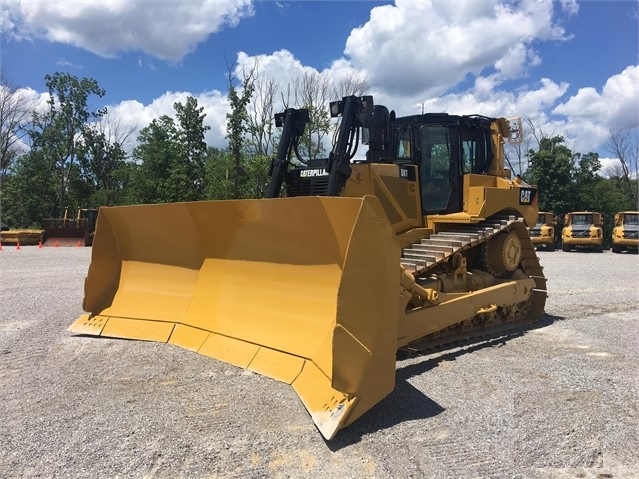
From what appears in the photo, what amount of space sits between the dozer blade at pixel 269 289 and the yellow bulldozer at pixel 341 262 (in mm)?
14

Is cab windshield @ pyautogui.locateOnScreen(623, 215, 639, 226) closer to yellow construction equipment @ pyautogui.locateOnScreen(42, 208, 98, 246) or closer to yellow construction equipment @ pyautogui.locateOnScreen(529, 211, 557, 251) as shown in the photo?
yellow construction equipment @ pyautogui.locateOnScreen(529, 211, 557, 251)

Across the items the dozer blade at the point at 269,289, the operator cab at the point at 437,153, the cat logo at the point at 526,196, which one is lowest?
the dozer blade at the point at 269,289

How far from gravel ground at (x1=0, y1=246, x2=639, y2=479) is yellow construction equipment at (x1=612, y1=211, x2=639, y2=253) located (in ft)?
70.7

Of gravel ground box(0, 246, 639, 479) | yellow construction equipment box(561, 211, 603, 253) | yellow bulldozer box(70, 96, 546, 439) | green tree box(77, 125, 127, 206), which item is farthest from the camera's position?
green tree box(77, 125, 127, 206)

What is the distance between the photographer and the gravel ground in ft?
9.67

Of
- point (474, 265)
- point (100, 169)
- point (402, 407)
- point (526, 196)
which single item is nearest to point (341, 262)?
point (402, 407)

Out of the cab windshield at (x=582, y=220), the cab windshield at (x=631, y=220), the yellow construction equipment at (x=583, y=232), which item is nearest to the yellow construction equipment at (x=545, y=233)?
the yellow construction equipment at (x=583, y=232)

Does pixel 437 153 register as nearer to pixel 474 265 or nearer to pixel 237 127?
pixel 474 265

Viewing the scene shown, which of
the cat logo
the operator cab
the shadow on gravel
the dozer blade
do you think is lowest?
the shadow on gravel

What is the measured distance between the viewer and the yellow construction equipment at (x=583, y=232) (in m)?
24.7

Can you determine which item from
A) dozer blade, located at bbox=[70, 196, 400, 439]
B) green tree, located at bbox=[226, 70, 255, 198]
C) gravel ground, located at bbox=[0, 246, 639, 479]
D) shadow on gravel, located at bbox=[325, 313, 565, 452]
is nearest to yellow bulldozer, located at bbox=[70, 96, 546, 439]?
dozer blade, located at bbox=[70, 196, 400, 439]

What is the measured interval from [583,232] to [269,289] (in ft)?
80.5

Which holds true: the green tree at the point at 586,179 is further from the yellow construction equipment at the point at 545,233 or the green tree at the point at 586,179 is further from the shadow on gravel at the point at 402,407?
the shadow on gravel at the point at 402,407

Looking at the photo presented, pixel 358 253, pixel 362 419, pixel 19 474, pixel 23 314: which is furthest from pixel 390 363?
pixel 23 314
